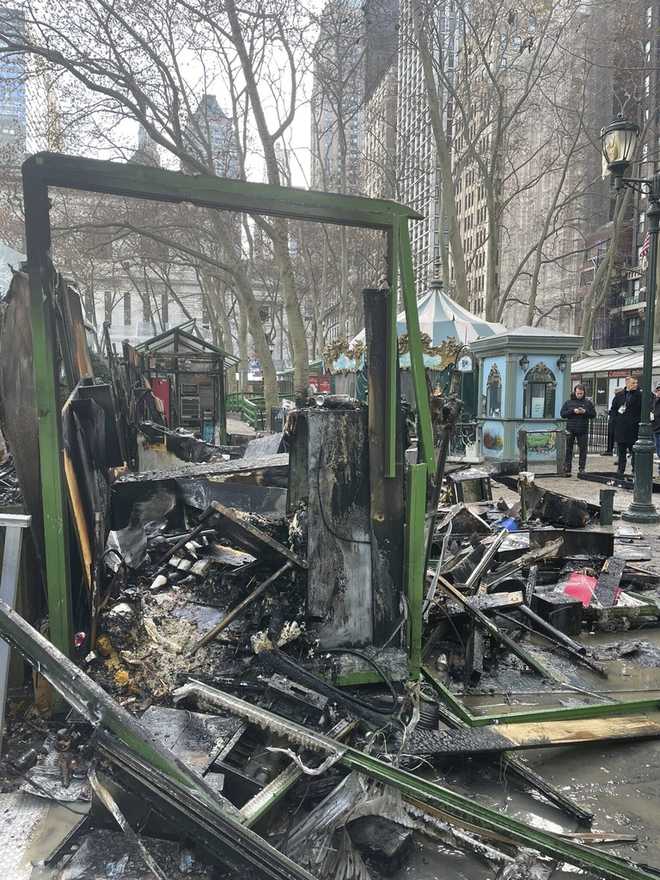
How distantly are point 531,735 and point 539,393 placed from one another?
→ 10.5 m

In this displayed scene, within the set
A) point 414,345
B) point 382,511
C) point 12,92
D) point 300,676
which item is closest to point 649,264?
Result: point 414,345

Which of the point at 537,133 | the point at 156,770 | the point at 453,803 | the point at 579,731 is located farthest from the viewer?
the point at 537,133

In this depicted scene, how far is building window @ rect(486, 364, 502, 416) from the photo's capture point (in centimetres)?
1286

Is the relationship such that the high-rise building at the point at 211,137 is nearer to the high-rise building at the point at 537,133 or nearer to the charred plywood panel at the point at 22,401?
the high-rise building at the point at 537,133

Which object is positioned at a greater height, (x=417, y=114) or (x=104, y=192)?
(x=417, y=114)

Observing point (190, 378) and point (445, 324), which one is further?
point (445, 324)

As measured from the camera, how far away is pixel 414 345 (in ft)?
10.2

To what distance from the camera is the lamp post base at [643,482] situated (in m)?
8.10

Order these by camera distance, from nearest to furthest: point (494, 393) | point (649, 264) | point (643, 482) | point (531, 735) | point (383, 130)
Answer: point (531, 735)
point (649, 264)
point (643, 482)
point (494, 393)
point (383, 130)

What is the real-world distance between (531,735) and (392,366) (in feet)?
6.62

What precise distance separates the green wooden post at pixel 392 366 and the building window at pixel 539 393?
10.0 m

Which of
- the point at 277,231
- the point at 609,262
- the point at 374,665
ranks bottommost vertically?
the point at 374,665

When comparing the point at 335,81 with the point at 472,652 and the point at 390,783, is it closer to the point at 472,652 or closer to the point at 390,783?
the point at 472,652

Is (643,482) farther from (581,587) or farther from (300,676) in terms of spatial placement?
(300,676)
